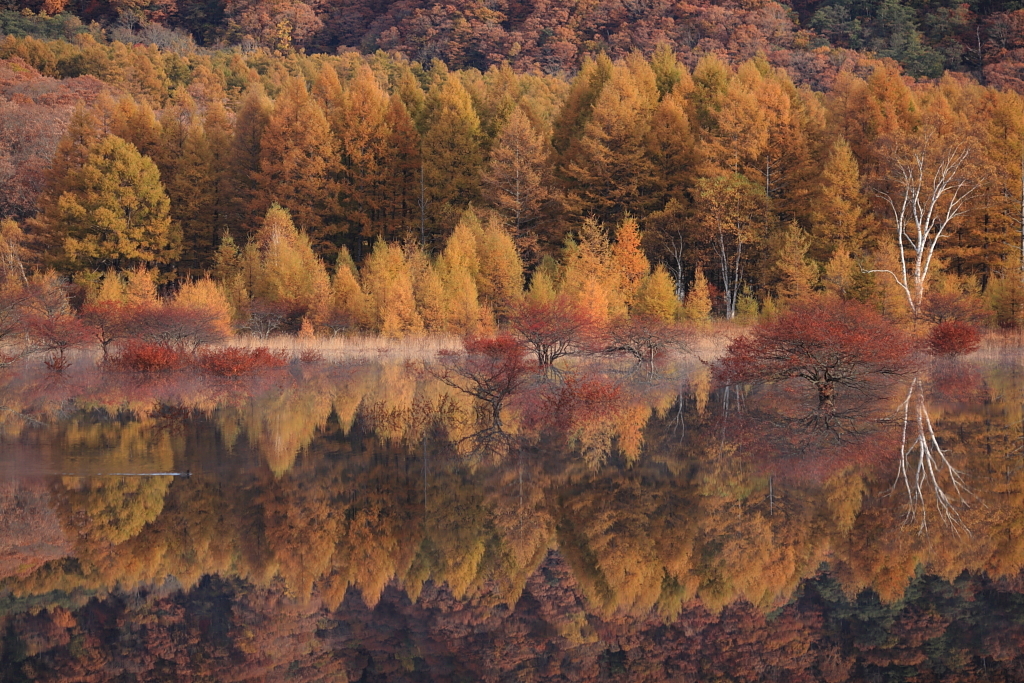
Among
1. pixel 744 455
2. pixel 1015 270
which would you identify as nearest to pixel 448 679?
pixel 744 455

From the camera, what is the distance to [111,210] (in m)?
43.8

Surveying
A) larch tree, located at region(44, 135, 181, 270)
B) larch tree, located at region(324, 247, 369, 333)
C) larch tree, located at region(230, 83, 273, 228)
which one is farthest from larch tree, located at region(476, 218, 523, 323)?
larch tree, located at region(44, 135, 181, 270)

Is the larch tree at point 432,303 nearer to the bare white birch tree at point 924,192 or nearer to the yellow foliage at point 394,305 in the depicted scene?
the yellow foliage at point 394,305

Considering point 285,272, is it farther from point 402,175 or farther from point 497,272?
point 402,175

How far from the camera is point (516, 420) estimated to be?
1616 cm

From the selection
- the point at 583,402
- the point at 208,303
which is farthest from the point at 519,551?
the point at 208,303

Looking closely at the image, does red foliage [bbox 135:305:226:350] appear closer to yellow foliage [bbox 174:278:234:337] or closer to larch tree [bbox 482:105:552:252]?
yellow foliage [bbox 174:278:234:337]

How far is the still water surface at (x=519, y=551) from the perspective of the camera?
6383mm

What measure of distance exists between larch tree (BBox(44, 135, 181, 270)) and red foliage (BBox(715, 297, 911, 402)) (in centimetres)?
3310

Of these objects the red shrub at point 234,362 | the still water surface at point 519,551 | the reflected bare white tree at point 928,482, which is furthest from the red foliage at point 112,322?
the reflected bare white tree at point 928,482

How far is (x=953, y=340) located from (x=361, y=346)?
57.9ft

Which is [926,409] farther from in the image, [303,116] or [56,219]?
[56,219]

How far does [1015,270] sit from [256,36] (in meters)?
67.0

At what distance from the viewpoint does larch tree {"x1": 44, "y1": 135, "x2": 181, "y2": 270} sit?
4341cm
